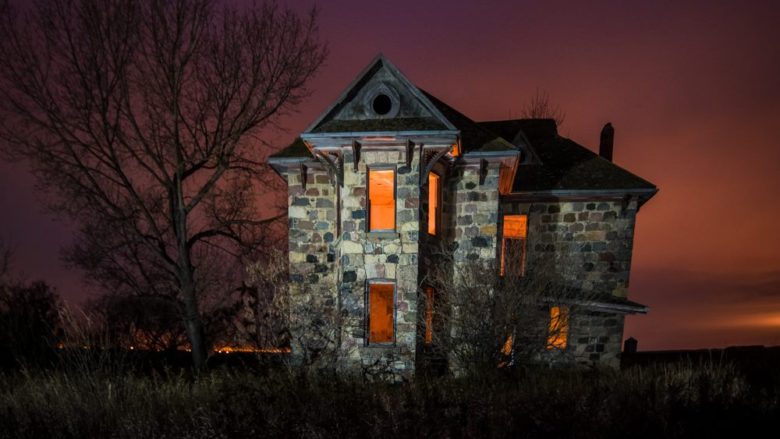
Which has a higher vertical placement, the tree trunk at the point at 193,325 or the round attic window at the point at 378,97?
the round attic window at the point at 378,97

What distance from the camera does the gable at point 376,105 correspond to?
1136 cm

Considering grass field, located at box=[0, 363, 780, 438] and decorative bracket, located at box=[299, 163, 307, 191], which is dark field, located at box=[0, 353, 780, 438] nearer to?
grass field, located at box=[0, 363, 780, 438]

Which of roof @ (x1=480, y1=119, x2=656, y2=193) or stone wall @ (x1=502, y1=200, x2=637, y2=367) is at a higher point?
roof @ (x1=480, y1=119, x2=656, y2=193)

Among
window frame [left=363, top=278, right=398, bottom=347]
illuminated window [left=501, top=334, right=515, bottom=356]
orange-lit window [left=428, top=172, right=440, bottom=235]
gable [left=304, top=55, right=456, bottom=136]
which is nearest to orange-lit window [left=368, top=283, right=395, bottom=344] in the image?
window frame [left=363, top=278, right=398, bottom=347]

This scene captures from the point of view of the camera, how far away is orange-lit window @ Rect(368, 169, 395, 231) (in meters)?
13.3

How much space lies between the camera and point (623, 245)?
1366 centimetres

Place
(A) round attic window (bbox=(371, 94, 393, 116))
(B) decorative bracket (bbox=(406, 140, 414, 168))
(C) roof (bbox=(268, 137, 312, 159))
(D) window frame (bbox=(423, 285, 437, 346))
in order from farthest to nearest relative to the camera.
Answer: (C) roof (bbox=(268, 137, 312, 159)) → (D) window frame (bbox=(423, 285, 437, 346)) → (A) round attic window (bbox=(371, 94, 393, 116)) → (B) decorative bracket (bbox=(406, 140, 414, 168))

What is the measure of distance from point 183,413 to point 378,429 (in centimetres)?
377

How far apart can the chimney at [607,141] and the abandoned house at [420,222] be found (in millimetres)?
1914

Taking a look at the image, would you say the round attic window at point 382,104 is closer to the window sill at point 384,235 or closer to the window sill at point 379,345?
the window sill at point 384,235

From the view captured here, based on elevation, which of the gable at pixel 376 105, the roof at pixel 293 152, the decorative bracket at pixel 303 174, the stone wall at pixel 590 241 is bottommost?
the stone wall at pixel 590 241

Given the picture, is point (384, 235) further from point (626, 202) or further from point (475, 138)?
point (626, 202)

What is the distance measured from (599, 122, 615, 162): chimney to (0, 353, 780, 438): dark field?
33.7ft

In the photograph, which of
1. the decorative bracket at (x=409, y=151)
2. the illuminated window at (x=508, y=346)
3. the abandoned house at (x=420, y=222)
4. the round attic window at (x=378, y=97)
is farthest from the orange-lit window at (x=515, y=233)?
the round attic window at (x=378, y=97)
